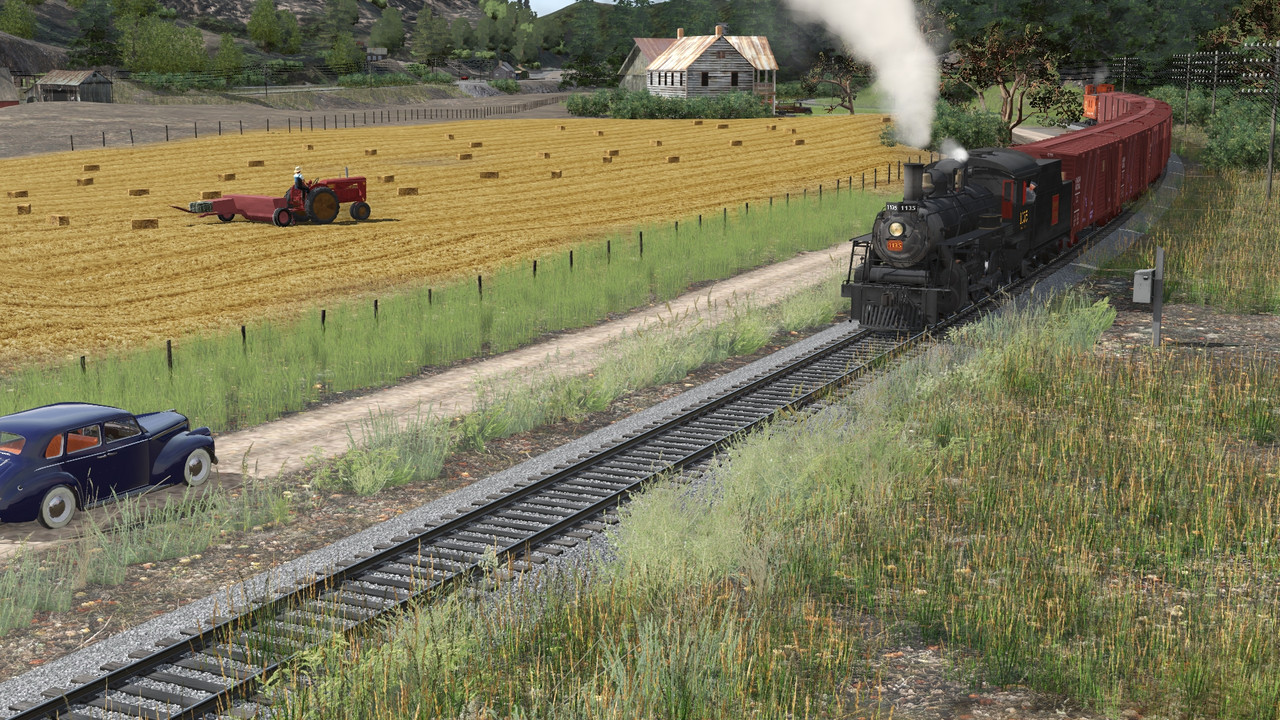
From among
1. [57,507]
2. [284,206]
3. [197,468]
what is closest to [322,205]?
[284,206]

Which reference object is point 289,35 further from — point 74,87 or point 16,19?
point 74,87

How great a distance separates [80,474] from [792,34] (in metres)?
118

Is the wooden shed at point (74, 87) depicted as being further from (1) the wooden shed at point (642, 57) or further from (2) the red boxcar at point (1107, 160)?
(2) the red boxcar at point (1107, 160)

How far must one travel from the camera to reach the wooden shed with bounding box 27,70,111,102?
3514 inches

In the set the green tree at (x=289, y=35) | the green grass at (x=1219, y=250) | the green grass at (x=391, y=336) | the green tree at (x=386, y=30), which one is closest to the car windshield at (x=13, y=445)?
the green grass at (x=391, y=336)

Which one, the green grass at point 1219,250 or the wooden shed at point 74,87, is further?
the wooden shed at point 74,87

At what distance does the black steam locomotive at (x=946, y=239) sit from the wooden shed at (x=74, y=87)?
8519 centimetres

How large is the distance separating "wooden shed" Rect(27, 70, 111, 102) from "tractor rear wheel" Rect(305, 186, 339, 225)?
65278 millimetres

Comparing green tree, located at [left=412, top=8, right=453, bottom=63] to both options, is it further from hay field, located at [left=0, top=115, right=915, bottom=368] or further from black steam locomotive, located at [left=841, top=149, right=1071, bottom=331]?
black steam locomotive, located at [left=841, top=149, right=1071, bottom=331]

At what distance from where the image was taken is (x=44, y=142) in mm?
63094

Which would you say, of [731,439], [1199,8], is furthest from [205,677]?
[1199,8]

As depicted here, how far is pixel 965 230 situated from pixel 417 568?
563 inches

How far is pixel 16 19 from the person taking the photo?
416 ft

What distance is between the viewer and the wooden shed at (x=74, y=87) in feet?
293
